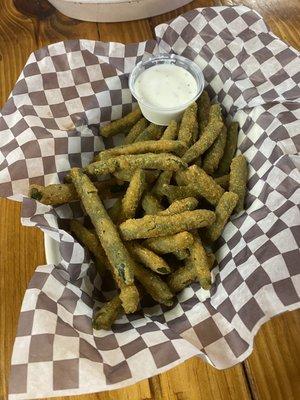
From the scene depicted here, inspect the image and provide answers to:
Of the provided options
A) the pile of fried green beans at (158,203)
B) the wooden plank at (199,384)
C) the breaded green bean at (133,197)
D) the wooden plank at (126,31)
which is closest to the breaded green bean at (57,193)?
the pile of fried green beans at (158,203)

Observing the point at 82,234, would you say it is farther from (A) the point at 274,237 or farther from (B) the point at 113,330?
(A) the point at 274,237

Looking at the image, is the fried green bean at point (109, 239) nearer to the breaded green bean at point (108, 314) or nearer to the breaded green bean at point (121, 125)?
the breaded green bean at point (108, 314)

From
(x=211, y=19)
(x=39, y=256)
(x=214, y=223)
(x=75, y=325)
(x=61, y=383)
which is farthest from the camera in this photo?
(x=211, y=19)

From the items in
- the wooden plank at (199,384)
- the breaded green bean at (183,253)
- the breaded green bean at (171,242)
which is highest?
the breaded green bean at (171,242)

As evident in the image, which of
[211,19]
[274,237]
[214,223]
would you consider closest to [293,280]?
[274,237]

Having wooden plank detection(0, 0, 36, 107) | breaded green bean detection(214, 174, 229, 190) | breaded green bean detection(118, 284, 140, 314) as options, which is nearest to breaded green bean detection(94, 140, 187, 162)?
breaded green bean detection(214, 174, 229, 190)

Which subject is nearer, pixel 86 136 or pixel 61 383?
pixel 61 383

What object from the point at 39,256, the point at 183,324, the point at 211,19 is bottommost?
the point at 183,324
